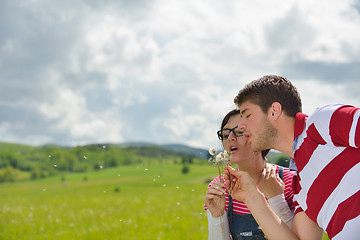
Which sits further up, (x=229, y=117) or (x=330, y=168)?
(x=229, y=117)

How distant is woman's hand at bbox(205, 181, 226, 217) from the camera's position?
298 cm

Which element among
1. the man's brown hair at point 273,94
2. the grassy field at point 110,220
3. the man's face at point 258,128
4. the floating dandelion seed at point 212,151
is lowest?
the grassy field at point 110,220

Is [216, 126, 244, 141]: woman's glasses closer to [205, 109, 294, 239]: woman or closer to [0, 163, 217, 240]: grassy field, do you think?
[205, 109, 294, 239]: woman

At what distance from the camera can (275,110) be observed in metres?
2.84

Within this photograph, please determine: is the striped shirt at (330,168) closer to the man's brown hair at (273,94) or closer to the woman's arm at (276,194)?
the man's brown hair at (273,94)

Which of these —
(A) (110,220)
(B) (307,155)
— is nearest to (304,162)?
(B) (307,155)

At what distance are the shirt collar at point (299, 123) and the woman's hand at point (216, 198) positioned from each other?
2.39 ft

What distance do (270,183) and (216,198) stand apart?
1.75 feet

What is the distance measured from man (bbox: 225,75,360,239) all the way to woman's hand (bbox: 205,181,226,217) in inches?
4.8

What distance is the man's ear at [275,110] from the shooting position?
2838 mm

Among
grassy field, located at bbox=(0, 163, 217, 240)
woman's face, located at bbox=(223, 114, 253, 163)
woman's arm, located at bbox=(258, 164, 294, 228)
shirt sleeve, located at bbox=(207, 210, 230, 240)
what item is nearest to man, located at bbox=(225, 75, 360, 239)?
woman's arm, located at bbox=(258, 164, 294, 228)

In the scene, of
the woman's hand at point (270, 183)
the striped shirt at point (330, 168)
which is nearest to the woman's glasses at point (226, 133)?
the woman's hand at point (270, 183)

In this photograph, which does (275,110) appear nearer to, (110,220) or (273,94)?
(273,94)

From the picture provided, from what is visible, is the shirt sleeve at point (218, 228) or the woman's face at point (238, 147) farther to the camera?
the woman's face at point (238, 147)
